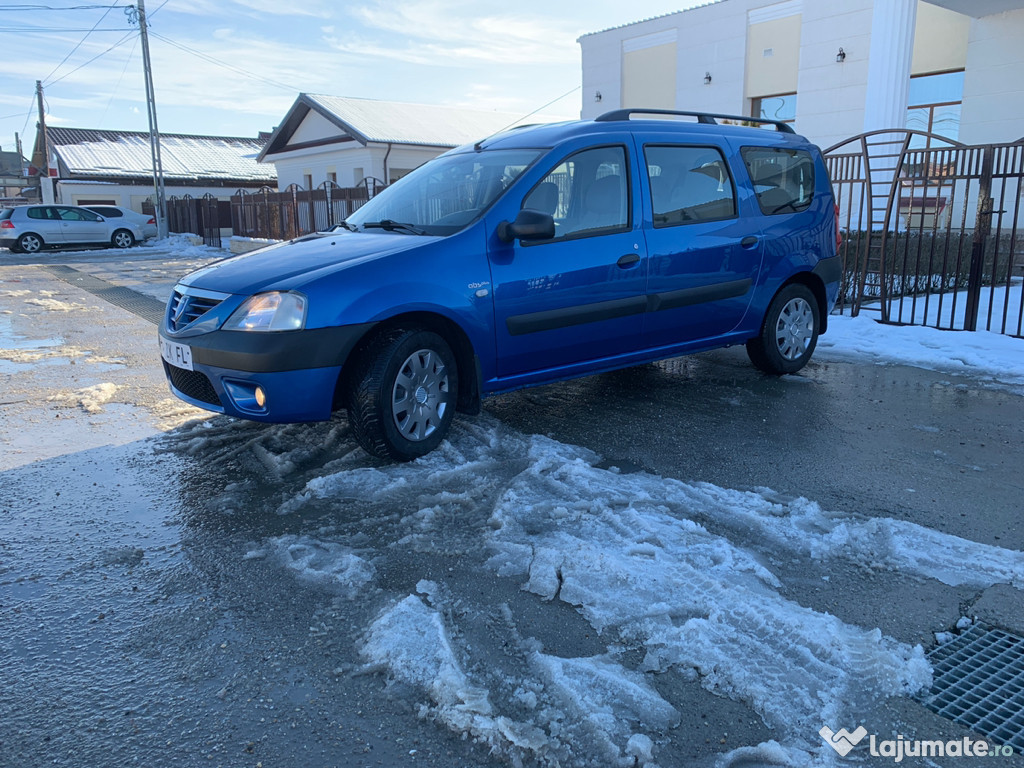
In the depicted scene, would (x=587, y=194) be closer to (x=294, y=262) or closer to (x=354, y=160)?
(x=294, y=262)

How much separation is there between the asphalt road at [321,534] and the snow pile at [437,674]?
47 mm

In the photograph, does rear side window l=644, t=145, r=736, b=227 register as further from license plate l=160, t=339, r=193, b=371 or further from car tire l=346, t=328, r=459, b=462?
license plate l=160, t=339, r=193, b=371

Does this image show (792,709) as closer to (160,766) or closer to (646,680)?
(646,680)

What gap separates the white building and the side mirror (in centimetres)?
1176

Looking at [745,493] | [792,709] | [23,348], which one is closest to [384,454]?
[745,493]

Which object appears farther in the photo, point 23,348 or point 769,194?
point 23,348

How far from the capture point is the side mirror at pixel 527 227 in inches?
172

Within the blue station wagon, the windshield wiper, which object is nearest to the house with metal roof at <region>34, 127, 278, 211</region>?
the windshield wiper

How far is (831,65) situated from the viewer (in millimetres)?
16406

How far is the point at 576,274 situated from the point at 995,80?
12650 mm

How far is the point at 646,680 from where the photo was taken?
2.43 meters

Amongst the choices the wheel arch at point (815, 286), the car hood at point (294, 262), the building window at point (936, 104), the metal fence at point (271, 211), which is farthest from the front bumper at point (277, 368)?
the building window at point (936, 104)

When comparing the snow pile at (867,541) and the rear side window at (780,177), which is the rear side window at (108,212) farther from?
the snow pile at (867,541)

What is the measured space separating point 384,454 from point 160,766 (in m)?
2.22
